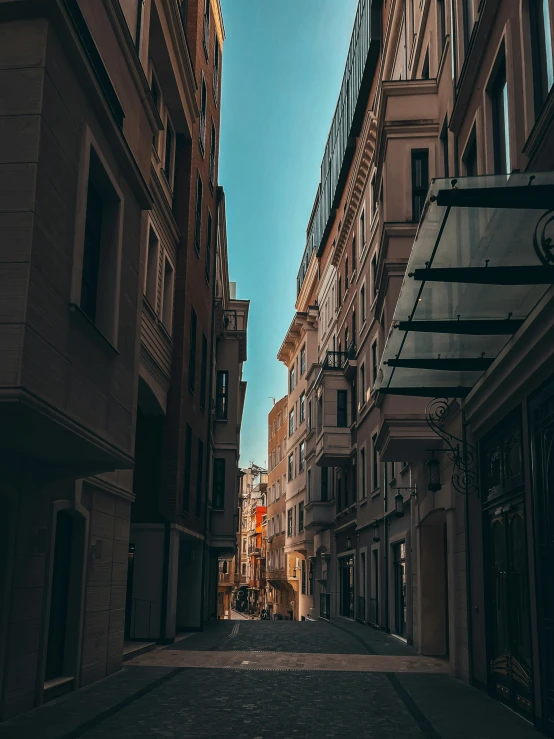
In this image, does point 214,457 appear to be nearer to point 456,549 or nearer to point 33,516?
point 456,549

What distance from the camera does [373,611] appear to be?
28.8 meters

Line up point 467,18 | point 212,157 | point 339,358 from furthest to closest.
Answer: point 339,358
point 212,157
point 467,18

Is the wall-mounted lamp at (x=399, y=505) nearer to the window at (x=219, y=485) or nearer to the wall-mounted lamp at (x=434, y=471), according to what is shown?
the wall-mounted lamp at (x=434, y=471)

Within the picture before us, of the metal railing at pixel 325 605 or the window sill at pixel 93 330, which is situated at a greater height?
the window sill at pixel 93 330

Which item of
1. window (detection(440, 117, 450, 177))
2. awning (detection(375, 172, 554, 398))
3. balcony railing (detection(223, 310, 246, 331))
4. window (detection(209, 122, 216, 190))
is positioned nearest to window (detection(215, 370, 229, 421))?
balcony railing (detection(223, 310, 246, 331))

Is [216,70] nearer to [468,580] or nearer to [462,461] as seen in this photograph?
[462,461]

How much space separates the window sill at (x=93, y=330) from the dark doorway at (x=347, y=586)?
1023 inches

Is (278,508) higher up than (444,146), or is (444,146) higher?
(444,146)

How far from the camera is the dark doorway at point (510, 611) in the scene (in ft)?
34.7

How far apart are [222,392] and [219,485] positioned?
3490 millimetres

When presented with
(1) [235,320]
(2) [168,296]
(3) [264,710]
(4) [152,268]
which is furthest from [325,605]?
(3) [264,710]

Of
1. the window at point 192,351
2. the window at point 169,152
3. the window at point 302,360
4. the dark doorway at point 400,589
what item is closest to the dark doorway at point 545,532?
A: the window at point 169,152

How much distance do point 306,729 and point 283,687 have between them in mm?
3478

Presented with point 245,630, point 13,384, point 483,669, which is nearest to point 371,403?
point 245,630
